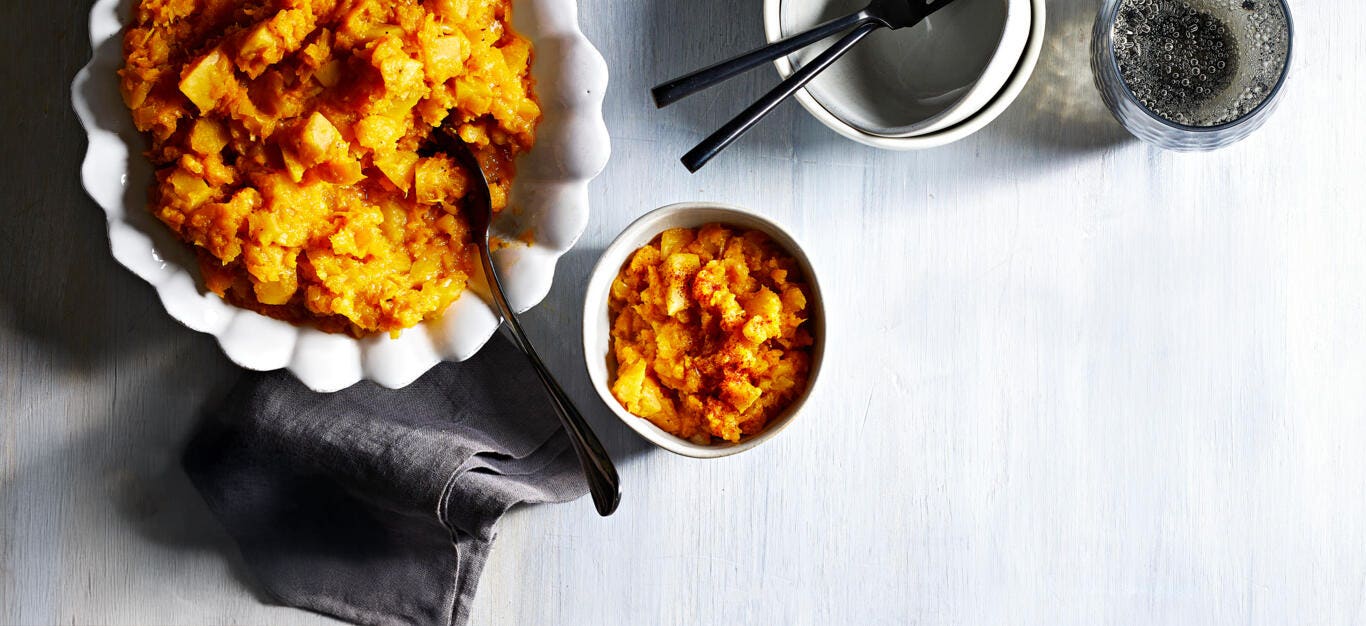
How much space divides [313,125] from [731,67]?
653 millimetres

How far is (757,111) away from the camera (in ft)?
5.76

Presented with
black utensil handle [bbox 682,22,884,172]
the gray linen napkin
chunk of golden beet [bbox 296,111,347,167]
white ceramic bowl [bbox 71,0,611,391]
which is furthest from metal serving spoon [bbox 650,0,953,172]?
the gray linen napkin

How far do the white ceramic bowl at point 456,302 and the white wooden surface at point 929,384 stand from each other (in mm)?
289

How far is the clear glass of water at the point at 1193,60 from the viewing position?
188 cm

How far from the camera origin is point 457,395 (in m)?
2.10

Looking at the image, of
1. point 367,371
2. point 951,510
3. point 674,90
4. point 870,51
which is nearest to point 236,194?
point 367,371

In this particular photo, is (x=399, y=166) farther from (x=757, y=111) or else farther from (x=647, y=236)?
(x=757, y=111)

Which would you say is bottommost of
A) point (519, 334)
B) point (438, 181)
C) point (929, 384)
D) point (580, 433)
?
point (929, 384)

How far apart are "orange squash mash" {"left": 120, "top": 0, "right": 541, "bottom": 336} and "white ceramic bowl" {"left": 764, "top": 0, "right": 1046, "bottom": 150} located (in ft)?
1.65

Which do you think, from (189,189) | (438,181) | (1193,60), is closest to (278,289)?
(189,189)

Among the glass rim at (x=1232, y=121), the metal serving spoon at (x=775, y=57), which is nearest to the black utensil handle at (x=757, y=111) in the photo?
the metal serving spoon at (x=775, y=57)

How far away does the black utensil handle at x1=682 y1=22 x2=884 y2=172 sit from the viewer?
1.75 metres

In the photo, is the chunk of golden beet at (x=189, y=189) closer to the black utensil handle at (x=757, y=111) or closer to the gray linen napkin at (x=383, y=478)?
the gray linen napkin at (x=383, y=478)

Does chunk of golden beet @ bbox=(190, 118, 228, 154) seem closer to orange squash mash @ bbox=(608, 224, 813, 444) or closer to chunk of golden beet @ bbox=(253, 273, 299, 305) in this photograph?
chunk of golden beet @ bbox=(253, 273, 299, 305)
